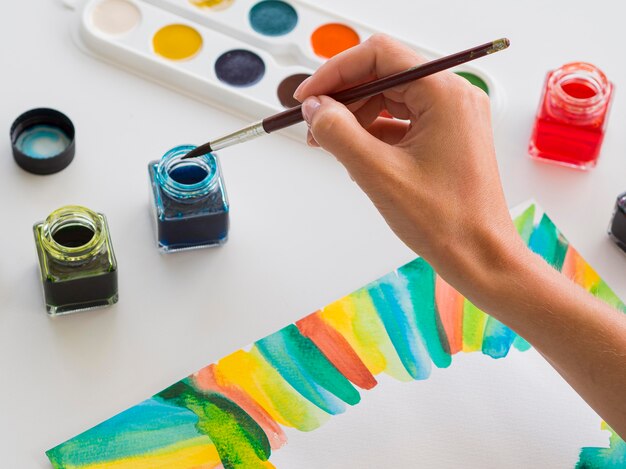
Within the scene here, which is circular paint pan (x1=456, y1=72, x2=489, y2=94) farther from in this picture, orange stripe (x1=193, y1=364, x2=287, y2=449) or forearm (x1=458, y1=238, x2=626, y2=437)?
orange stripe (x1=193, y1=364, x2=287, y2=449)

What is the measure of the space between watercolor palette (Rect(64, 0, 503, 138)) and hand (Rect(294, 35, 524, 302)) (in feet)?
1.11

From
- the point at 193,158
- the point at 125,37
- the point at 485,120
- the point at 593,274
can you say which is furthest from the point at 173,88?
the point at 593,274

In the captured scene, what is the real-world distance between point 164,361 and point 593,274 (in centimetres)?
61

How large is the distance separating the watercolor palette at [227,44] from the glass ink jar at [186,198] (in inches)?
8.0

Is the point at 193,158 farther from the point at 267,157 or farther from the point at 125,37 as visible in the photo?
the point at 125,37

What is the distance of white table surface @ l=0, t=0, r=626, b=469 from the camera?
4.95 feet

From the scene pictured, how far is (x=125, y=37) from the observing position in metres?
1.78

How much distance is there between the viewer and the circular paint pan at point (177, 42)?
69.9 inches

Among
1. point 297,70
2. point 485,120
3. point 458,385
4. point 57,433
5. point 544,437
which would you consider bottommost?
point 544,437

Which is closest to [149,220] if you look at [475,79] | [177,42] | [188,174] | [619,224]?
[188,174]

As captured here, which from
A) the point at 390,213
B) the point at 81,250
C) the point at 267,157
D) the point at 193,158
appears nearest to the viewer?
the point at 390,213

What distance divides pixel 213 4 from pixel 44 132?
35cm

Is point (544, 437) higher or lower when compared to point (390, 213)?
lower

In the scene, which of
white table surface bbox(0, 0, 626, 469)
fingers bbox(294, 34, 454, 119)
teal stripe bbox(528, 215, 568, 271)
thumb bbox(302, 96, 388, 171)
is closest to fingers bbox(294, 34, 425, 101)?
fingers bbox(294, 34, 454, 119)
